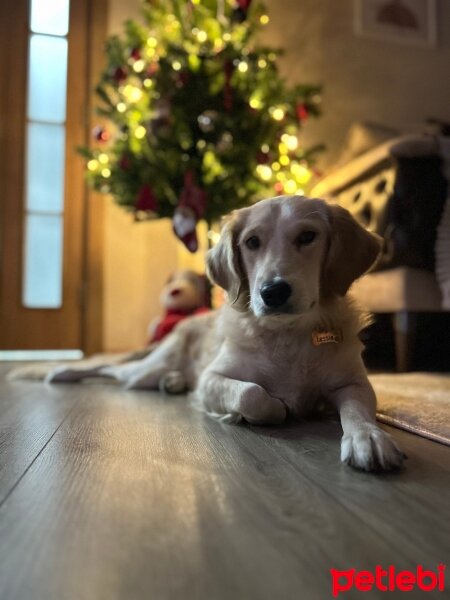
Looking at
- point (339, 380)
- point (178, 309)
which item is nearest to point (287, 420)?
point (339, 380)

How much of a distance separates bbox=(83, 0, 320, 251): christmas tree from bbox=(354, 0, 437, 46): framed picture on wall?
1.68 m

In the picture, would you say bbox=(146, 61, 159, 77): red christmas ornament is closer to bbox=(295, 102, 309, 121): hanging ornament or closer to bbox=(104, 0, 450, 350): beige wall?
bbox=(295, 102, 309, 121): hanging ornament

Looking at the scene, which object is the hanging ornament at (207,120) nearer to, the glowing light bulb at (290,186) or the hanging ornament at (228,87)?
the hanging ornament at (228,87)

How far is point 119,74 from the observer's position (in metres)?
3.03

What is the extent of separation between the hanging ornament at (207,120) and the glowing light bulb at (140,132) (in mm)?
340

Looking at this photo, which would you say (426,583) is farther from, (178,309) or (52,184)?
(52,184)

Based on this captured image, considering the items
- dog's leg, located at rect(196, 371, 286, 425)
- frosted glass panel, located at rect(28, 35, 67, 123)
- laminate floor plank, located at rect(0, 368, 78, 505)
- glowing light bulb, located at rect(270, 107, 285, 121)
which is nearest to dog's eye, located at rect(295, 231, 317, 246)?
dog's leg, located at rect(196, 371, 286, 425)

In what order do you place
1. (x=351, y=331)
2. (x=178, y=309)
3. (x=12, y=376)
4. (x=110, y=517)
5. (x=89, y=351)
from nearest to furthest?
(x=110, y=517) → (x=351, y=331) → (x=12, y=376) → (x=178, y=309) → (x=89, y=351)

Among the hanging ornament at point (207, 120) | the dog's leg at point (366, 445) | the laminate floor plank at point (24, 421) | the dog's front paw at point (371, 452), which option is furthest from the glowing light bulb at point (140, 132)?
the dog's front paw at point (371, 452)

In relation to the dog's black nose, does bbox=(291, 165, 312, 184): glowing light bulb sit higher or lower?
higher

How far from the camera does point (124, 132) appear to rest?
3068mm

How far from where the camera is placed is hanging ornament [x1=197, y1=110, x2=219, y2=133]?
2.89 metres

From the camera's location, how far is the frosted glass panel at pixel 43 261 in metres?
3.99

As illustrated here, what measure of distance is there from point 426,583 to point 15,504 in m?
0.55
